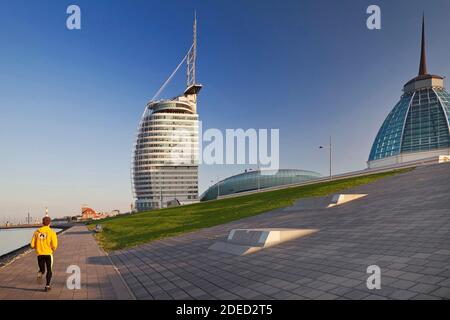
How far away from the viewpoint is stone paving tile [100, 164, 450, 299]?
570cm

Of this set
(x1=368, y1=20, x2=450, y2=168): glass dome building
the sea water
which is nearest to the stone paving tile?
the sea water

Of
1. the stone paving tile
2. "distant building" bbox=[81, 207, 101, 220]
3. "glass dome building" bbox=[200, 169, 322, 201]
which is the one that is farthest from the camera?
"distant building" bbox=[81, 207, 101, 220]

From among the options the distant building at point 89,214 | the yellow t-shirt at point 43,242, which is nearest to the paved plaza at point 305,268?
the yellow t-shirt at point 43,242

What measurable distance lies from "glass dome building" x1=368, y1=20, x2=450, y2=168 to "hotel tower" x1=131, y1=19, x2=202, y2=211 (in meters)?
76.7

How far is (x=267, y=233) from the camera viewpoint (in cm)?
1075

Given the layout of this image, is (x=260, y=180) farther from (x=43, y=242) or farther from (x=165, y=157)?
(x=43, y=242)

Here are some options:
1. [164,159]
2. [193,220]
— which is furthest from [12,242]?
[164,159]

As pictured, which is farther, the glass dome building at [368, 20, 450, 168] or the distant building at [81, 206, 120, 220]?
the distant building at [81, 206, 120, 220]

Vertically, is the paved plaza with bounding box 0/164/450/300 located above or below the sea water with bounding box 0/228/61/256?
above

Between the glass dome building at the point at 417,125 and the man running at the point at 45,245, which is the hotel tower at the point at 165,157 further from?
the man running at the point at 45,245

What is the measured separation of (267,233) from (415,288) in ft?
19.3

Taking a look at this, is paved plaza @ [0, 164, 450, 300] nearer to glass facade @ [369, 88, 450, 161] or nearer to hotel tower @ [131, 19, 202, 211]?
glass facade @ [369, 88, 450, 161]
